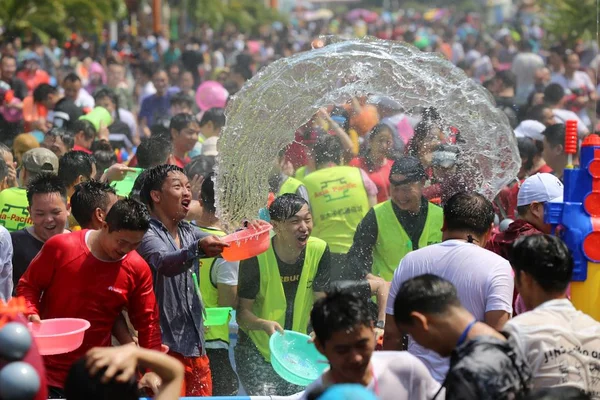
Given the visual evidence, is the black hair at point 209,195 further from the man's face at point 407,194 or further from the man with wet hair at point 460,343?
the man with wet hair at point 460,343

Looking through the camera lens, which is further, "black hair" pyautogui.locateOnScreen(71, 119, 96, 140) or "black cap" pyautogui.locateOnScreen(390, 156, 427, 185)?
"black hair" pyautogui.locateOnScreen(71, 119, 96, 140)

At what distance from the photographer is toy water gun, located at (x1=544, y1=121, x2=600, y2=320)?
4742 mm

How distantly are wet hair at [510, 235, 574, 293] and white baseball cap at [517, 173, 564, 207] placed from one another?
5.93 ft

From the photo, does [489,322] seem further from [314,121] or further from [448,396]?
[314,121]

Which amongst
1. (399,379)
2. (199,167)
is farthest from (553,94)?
(399,379)

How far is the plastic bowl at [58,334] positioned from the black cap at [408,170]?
2856mm

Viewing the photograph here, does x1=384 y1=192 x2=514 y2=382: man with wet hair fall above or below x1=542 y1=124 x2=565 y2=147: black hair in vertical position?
below

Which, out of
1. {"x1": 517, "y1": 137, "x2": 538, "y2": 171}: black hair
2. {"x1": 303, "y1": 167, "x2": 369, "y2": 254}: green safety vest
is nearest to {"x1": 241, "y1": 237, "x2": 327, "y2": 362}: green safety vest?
{"x1": 303, "y1": 167, "x2": 369, "y2": 254}: green safety vest

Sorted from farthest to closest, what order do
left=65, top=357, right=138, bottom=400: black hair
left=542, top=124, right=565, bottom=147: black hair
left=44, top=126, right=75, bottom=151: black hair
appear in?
left=44, top=126, right=75, bottom=151: black hair → left=542, top=124, right=565, bottom=147: black hair → left=65, top=357, right=138, bottom=400: black hair

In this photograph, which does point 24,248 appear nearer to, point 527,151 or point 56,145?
point 56,145

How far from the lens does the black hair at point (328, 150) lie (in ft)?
26.7

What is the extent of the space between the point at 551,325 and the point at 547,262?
0.99ft

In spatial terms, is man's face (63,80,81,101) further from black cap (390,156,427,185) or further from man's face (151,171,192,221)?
man's face (151,171,192,221)

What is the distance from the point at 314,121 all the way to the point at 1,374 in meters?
4.64
